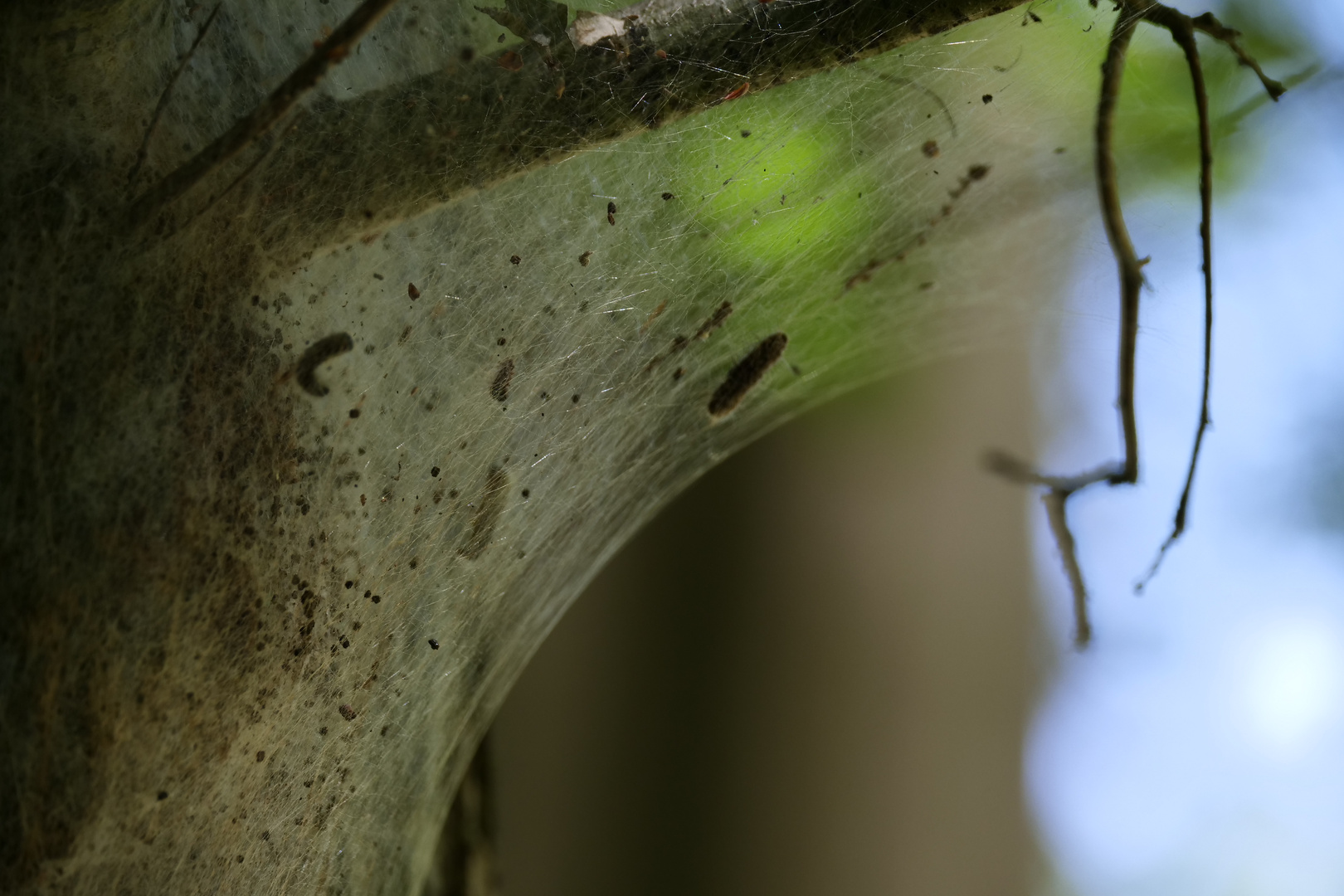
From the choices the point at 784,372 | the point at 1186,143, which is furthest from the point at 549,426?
the point at 1186,143

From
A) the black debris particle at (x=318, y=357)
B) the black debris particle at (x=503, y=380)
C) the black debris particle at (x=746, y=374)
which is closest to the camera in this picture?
the black debris particle at (x=318, y=357)

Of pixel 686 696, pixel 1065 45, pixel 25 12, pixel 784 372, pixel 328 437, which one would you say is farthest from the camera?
pixel 686 696

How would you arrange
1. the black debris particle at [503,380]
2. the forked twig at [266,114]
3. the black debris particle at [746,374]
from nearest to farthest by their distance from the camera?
the forked twig at [266,114]
the black debris particle at [503,380]
the black debris particle at [746,374]

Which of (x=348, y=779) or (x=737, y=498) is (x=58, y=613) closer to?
(x=348, y=779)

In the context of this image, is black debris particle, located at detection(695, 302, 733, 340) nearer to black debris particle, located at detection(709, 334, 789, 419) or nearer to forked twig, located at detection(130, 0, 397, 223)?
black debris particle, located at detection(709, 334, 789, 419)

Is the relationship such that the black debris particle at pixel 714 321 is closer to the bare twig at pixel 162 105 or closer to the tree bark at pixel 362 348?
the tree bark at pixel 362 348

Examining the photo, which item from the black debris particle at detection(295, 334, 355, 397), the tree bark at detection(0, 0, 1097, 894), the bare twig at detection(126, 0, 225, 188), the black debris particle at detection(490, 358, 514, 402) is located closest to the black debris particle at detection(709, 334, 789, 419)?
the tree bark at detection(0, 0, 1097, 894)

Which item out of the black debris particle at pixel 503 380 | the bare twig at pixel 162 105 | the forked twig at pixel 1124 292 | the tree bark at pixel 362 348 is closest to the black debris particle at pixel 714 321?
the tree bark at pixel 362 348
